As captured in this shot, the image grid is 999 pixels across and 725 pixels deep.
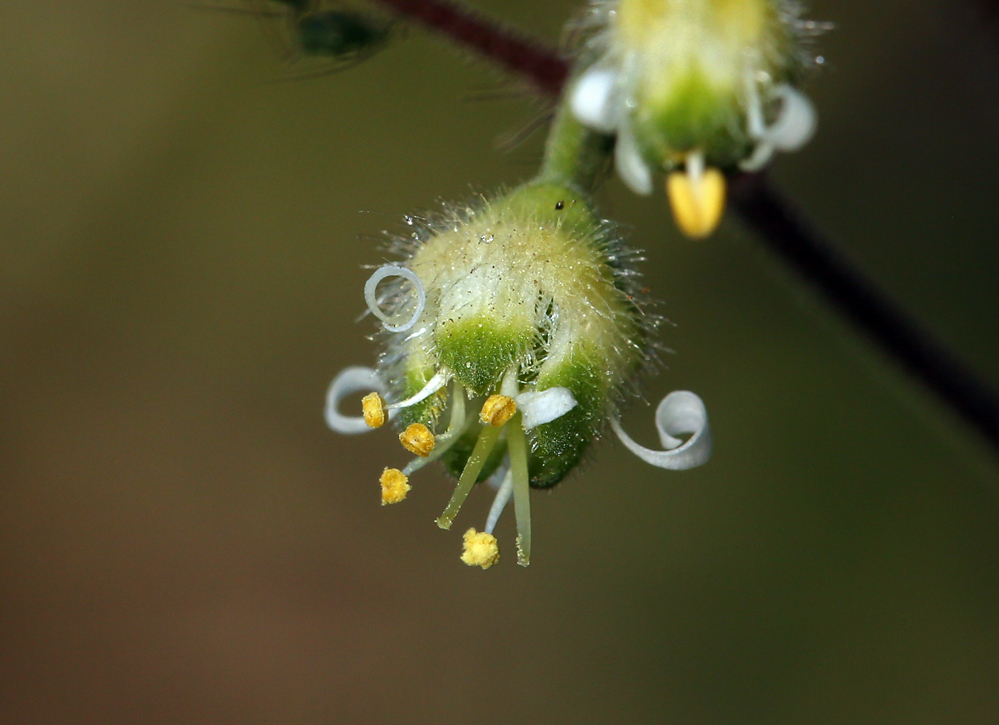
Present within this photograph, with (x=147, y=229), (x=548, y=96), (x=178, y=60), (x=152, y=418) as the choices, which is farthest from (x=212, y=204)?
(x=548, y=96)

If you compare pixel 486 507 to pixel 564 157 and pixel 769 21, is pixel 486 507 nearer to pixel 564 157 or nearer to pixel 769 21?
pixel 564 157

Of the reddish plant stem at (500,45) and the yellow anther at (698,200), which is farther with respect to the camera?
the reddish plant stem at (500,45)

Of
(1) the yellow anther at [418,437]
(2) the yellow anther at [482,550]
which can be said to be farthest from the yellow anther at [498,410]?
(2) the yellow anther at [482,550]

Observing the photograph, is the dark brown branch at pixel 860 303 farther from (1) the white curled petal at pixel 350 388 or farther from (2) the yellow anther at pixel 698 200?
(1) the white curled petal at pixel 350 388

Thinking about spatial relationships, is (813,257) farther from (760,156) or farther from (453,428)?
(453,428)

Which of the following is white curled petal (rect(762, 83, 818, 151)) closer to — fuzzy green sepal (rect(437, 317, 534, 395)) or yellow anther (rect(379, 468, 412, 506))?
fuzzy green sepal (rect(437, 317, 534, 395))

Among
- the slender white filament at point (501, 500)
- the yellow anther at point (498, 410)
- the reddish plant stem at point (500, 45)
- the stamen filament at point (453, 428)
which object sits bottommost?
the slender white filament at point (501, 500)
